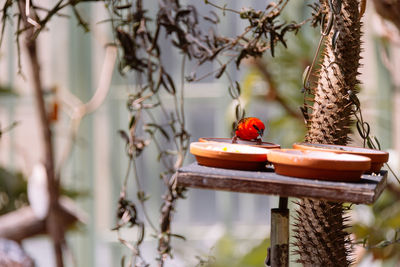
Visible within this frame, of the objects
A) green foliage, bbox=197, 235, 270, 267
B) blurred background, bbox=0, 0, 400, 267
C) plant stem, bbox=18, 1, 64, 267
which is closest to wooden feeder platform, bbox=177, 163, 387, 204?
plant stem, bbox=18, 1, 64, 267

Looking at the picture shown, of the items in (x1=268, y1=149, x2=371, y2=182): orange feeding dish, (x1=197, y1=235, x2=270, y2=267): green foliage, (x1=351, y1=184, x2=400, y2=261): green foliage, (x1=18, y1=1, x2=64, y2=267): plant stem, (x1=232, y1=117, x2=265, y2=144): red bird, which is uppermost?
(x1=232, y1=117, x2=265, y2=144): red bird

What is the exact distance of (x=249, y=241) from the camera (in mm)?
2859

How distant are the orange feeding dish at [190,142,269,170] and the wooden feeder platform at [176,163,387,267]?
11 mm

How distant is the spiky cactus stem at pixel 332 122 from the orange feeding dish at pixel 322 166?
130mm

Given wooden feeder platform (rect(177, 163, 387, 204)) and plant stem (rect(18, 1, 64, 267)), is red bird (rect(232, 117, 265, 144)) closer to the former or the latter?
wooden feeder platform (rect(177, 163, 387, 204))

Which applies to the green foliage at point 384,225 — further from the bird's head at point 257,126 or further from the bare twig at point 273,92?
the bird's head at point 257,126

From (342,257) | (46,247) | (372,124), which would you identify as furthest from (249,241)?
(342,257)

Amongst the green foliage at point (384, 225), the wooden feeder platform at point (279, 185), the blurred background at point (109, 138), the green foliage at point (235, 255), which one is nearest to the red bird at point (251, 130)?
the wooden feeder platform at point (279, 185)

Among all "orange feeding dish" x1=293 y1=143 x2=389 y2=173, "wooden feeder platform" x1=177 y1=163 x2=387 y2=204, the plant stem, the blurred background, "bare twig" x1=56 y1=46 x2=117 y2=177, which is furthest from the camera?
the blurred background

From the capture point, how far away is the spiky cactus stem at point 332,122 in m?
0.77

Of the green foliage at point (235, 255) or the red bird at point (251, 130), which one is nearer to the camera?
the red bird at point (251, 130)

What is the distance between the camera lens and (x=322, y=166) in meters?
0.64

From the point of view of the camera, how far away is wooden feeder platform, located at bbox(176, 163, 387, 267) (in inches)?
24.2

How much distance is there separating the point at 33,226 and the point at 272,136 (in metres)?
1.07
